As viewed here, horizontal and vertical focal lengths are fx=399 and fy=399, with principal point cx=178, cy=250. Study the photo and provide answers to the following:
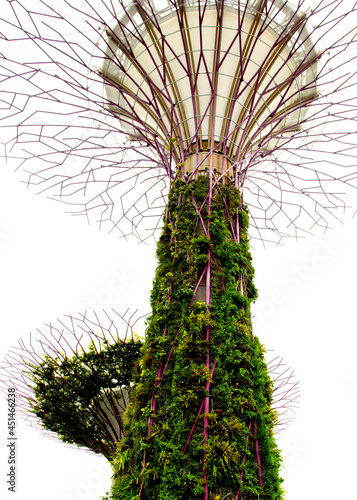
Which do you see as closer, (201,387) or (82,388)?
(201,387)

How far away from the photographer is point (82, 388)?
9.84 metres

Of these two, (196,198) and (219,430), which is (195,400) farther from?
(196,198)

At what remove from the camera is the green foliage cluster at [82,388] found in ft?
31.9

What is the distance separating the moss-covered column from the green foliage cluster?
385 cm

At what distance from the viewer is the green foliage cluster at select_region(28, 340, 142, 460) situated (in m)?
9.71

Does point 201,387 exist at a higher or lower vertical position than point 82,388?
lower

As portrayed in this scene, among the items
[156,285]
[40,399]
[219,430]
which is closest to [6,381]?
[40,399]

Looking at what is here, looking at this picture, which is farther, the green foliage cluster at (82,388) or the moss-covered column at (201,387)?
the green foliage cluster at (82,388)

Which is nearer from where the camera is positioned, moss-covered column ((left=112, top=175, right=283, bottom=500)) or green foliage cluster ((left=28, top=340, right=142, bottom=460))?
moss-covered column ((left=112, top=175, right=283, bottom=500))

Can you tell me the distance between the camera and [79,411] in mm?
9836

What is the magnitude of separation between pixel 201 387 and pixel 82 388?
17.7ft

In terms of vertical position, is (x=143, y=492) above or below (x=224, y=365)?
below

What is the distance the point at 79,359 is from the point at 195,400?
5.39 m

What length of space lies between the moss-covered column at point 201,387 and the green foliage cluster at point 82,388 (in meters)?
3.85
